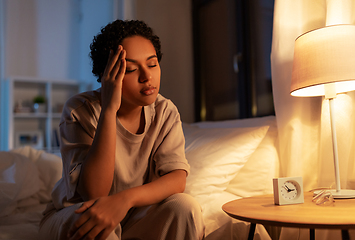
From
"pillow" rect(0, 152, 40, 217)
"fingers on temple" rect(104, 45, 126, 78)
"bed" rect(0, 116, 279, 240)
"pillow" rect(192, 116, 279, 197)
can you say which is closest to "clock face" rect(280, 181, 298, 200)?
"bed" rect(0, 116, 279, 240)

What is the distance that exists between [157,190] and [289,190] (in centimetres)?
42

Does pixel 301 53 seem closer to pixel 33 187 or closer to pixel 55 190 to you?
pixel 55 190

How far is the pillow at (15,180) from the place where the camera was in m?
1.38

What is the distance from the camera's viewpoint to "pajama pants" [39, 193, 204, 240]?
85 centimetres

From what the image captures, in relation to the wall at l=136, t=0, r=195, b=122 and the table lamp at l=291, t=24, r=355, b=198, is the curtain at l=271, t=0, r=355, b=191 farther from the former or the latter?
the wall at l=136, t=0, r=195, b=122

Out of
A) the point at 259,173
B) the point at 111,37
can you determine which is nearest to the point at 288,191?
the point at 259,173

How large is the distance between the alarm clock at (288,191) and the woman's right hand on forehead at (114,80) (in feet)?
1.84

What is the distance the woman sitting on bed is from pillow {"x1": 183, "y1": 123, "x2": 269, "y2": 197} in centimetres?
26

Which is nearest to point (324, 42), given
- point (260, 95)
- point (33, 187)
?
point (260, 95)

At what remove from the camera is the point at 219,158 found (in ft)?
4.51

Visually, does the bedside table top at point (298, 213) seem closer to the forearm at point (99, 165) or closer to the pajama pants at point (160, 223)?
the pajama pants at point (160, 223)

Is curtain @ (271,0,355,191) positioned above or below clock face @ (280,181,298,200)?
above

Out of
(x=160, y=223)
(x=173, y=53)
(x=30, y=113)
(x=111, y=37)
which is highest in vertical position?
(x=173, y=53)

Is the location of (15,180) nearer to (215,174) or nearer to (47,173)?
(47,173)
